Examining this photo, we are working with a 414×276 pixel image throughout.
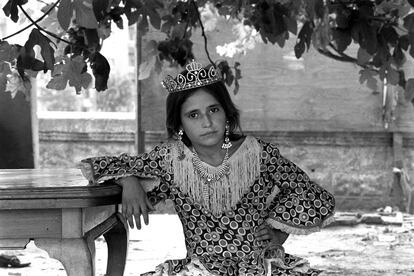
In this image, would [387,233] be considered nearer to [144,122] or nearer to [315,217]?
[144,122]

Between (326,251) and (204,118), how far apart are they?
3.73 meters

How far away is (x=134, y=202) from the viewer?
3250 millimetres

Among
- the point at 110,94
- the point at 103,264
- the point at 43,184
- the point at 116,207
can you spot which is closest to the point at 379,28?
the point at 116,207

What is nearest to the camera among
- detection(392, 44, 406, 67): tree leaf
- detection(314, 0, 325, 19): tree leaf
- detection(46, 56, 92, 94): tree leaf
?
detection(314, 0, 325, 19): tree leaf

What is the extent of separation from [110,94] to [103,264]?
11364 mm

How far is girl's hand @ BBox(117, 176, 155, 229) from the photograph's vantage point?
10.6ft

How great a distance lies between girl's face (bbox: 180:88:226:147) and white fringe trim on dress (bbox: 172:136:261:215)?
126 millimetres

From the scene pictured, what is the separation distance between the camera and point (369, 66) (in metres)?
5.39

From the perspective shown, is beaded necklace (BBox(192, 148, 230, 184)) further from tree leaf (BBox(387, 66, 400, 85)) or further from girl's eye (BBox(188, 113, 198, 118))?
tree leaf (BBox(387, 66, 400, 85))

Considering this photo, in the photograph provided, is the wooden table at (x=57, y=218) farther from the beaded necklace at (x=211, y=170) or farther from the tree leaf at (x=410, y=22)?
the tree leaf at (x=410, y=22)

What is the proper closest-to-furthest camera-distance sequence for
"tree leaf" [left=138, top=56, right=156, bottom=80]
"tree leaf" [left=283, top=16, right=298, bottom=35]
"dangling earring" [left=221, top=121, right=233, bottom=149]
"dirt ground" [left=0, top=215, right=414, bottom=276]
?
"dangling earring" [left=221, top=121, right=233, bottom=149]
"tree leaf" [left=283, top=16, right=298, bottom=35]
"tree leaf" [left=138, top=56, right=156, bottom=80]
"dirt ground" [left=0, top=215, right=414, bottom=276]

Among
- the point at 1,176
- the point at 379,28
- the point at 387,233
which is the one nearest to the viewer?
the point at 1,176

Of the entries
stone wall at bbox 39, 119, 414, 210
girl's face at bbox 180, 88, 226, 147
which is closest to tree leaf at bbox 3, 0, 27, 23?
girl's face at bbox 180, 88, 226, 147

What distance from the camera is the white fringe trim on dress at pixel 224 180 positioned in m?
3.42
